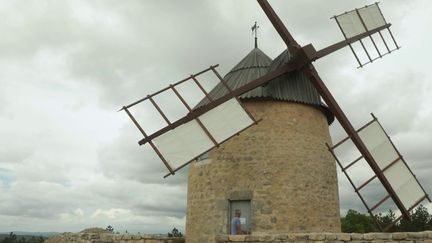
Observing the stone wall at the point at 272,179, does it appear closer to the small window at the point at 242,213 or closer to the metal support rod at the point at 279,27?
the small window at the point at 242,213

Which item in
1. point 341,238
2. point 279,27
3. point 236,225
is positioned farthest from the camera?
point 279,27

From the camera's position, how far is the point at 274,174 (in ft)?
31.0

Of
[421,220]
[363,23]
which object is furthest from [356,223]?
[363,23]

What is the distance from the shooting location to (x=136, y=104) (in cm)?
836

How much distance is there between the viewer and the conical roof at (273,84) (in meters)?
9.91

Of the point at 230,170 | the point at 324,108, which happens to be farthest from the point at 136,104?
the point at 324,108

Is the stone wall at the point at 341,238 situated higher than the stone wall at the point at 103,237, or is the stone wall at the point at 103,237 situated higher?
the stone wall at the point at 103,237

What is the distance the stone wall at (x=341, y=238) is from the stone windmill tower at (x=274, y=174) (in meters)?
2.66

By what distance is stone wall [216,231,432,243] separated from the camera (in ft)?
19.4

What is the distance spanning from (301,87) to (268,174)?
251 cm

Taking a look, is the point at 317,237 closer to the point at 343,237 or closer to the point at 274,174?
the point at 343,237

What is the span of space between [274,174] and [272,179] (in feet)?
0.43

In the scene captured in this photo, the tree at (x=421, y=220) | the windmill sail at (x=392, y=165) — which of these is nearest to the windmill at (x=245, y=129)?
the windmill sail at (x=392, y=165)

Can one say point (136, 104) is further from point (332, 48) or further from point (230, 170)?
point (332, 48)
